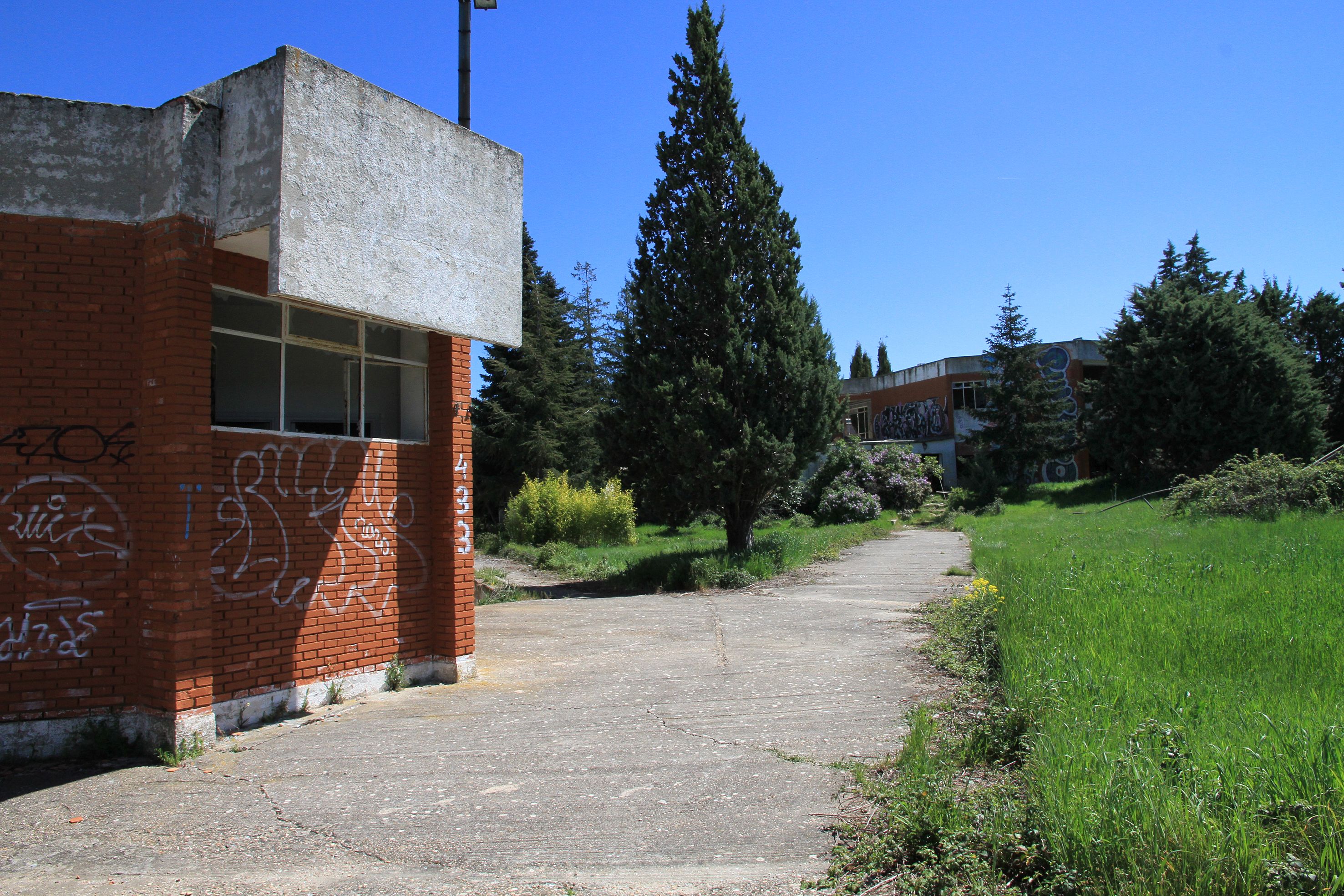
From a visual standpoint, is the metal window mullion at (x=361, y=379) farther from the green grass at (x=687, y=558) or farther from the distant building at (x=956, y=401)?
the distant building at (x=956, y=401)

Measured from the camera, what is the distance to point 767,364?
1667 centimetres

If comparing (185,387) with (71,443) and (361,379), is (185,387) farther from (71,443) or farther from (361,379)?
(361,379)

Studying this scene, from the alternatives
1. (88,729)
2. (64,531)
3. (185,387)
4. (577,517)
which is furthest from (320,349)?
(577,517)

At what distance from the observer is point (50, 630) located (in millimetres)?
6145

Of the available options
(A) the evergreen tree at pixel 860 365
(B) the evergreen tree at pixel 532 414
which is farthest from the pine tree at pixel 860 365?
(B) the evergreen tree at pixel 532 414

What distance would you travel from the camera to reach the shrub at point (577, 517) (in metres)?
26.0

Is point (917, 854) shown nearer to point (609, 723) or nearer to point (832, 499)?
point (609, 723)

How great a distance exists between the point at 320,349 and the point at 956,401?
44.2m

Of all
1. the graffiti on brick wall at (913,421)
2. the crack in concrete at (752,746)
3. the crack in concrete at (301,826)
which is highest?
the graffiti on brick wall at (913,421)

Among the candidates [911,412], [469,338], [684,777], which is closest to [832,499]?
[911,412]

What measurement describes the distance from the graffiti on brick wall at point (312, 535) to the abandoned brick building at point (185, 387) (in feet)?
0.07

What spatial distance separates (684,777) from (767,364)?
1203 centimetres

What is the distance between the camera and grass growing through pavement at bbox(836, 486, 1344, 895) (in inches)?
133

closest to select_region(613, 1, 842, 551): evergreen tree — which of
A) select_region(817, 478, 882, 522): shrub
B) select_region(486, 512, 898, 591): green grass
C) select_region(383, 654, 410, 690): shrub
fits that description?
select_region(486, 512, 898, 591): green grass
